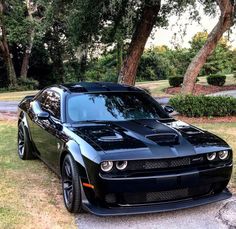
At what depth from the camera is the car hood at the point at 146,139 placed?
4.66 m

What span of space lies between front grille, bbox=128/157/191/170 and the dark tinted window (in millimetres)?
1797

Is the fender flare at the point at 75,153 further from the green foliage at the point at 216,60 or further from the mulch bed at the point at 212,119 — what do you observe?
the green foliage at the point at 216,60

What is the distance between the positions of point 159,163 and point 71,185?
1.11m

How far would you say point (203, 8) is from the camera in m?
15.2

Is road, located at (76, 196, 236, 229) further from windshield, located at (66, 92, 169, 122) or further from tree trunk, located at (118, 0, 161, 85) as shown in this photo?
tree trunk, located at (118, 0, 161, 85)

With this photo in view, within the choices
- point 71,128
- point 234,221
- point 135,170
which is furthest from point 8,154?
point 234,221

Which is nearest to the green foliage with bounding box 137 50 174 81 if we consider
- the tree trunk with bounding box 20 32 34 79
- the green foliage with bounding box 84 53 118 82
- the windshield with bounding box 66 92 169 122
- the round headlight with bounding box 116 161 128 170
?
the green foliage with bounding box 84 53 118 82

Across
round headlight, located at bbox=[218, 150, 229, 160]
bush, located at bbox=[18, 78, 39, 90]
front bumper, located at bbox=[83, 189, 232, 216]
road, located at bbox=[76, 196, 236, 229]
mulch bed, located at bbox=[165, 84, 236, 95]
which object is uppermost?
round headlight, located at bbox=[218, 150, 229, 160]

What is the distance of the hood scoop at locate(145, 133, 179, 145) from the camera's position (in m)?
4.85

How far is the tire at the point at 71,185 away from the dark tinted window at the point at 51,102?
102cm

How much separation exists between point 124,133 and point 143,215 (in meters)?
0.97

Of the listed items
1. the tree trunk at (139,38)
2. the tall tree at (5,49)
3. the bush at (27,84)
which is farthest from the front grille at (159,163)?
the bush at (27,84)

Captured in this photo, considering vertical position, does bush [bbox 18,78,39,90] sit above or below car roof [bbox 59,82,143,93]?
below

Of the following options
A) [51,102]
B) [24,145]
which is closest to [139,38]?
[24,145]
